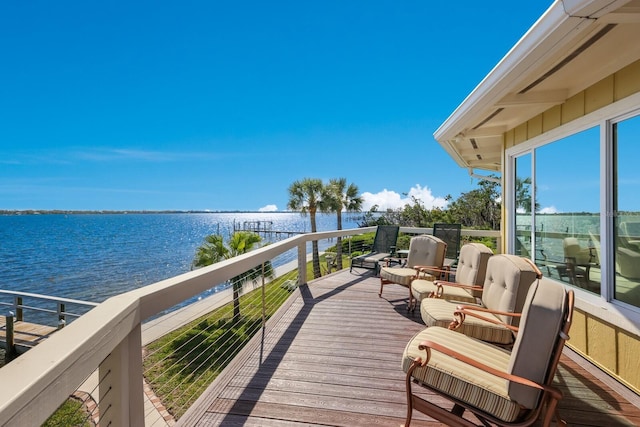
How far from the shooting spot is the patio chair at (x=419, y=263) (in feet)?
15.6

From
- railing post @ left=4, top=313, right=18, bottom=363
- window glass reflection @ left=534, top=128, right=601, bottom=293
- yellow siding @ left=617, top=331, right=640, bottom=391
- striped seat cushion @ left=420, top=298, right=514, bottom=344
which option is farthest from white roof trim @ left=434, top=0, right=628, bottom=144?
railing post @ left=4, top=313, right=18, bottom=363

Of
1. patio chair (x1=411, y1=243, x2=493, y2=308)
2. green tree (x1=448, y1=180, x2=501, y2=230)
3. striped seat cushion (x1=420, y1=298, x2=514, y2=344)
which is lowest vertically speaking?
striped seat cushion (x1=420, y1=298, x2=514, y2=344)

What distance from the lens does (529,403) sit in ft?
5.32

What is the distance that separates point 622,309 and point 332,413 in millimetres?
2628

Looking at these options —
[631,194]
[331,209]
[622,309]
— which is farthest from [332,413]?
[331,209]

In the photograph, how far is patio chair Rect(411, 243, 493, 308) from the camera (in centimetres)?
372

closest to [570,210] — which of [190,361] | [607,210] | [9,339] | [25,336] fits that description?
[607,210]

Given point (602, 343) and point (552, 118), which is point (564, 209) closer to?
point (552, 118)

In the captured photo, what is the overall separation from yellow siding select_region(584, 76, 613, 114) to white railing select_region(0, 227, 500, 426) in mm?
3746

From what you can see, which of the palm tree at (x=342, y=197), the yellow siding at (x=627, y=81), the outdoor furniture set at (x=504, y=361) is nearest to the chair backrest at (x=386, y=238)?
the outdoor furniture set at (x=504, y=361)

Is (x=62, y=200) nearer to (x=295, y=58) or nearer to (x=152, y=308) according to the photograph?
(x=295, y=58)

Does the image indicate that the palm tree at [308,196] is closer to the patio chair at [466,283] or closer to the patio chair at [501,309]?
the patio chair at [466,283]

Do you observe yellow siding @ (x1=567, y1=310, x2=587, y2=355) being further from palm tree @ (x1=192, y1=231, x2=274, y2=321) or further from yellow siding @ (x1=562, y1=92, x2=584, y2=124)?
palm tree @ (x1=192, y1=231, x2=274, y2=321)

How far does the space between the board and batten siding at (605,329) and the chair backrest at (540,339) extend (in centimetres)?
162
